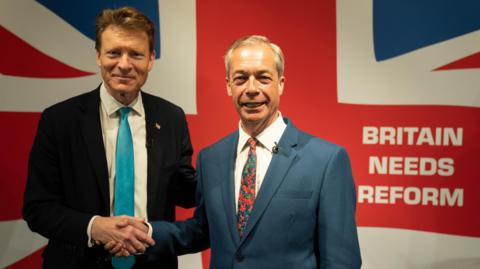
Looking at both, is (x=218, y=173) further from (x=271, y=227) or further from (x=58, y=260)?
(x=58, y=260)

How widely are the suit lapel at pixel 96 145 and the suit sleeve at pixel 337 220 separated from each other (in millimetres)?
869

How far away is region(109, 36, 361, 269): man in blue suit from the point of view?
1846 mm

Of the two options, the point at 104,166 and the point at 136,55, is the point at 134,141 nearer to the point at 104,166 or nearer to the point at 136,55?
the point at 104,166

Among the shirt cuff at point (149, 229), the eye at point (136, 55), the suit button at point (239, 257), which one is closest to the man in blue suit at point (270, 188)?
the suit button at point (239, 257)

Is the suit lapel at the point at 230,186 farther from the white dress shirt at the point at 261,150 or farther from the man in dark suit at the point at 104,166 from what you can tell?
the man in dark suit at the point at 104,166

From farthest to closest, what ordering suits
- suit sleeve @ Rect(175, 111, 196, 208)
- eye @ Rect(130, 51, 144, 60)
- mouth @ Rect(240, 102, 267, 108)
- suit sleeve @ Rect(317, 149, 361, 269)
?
suit sleeve @ Rect(175, 111, 196, 208) < eye @ Rect(130, 51, 144, 60) < mouth @ Rect(240, 102, 267, 108) < suit sleeve @ Rect(317, 149, 361, 269)

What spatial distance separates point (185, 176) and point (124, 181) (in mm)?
288

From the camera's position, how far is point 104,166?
84.5 inches

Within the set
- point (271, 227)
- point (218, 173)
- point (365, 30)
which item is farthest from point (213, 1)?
point (271, 227)

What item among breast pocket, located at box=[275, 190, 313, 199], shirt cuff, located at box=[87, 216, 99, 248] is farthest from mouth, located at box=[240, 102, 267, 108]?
shirt cuff, located at box=[87, 216, 99, 248]

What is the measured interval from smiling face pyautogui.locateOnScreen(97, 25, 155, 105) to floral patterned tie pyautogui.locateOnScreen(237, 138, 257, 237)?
1.93ft

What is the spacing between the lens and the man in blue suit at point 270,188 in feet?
6.06

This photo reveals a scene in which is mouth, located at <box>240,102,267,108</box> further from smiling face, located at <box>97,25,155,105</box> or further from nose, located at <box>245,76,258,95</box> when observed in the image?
smiling face, located at <box>97,25,155,105</box>

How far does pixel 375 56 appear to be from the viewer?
295cm
